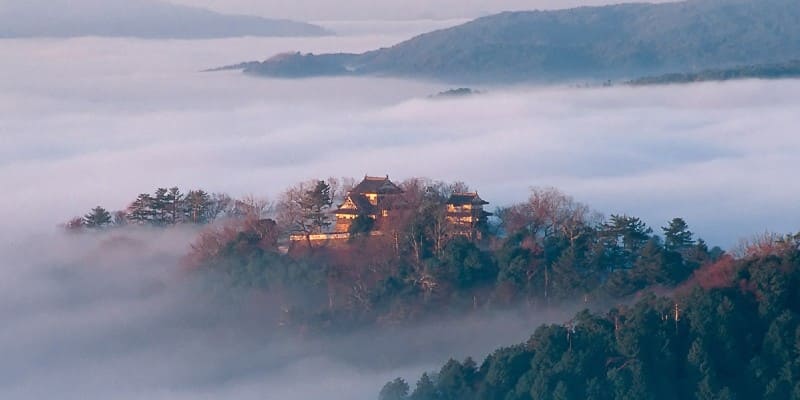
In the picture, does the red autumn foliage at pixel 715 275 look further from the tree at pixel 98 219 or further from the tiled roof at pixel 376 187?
the tree at pixel 98 219

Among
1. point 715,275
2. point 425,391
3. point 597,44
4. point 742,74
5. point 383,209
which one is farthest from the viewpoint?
point 597,44

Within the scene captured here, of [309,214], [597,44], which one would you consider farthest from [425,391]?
[597,44]

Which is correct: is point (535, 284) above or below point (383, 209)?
below

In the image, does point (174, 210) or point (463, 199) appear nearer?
point (463, 199)

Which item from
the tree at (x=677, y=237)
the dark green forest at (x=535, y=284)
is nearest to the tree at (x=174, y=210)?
the dark green forest at (x=535, y=284)

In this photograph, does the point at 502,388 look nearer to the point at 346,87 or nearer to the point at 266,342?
the point at 266,342

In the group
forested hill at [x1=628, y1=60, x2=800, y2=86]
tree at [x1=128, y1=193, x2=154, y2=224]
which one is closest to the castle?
tree at [x1=128, y1=193, x2=154, y2=224]

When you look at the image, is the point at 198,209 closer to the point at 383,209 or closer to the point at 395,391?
the point at 383,209
